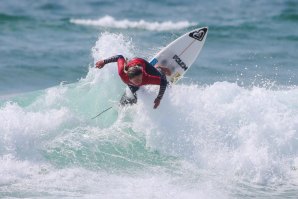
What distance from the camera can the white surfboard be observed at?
1115cm

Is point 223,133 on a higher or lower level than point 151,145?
higher

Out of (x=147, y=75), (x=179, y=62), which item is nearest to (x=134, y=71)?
(x=147, y=75)

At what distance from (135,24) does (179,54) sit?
45.2 ft

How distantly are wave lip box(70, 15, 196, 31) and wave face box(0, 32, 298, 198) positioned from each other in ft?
41.0

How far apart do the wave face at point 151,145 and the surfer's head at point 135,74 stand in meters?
0.85

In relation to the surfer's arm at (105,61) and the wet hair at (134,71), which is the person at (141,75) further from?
the surfer's arm at (105,61)

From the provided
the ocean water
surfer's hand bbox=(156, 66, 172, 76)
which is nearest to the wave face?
the ocean water

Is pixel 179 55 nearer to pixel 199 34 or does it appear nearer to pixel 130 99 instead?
pixel 199 34

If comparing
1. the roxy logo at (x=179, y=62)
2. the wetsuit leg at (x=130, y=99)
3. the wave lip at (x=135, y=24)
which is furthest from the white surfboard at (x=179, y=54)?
the wave lip at (x=135, y=24)

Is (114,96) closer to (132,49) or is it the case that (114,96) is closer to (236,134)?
(132,49)

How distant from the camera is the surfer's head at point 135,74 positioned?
9.27m

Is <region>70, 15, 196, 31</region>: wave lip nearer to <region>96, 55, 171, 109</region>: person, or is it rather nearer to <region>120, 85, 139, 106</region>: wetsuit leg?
<region>120, 85, 139, 106</region>: wetsuit leg

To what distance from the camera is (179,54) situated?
11.4 metres

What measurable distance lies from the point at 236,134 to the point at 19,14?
1702 centimetres
